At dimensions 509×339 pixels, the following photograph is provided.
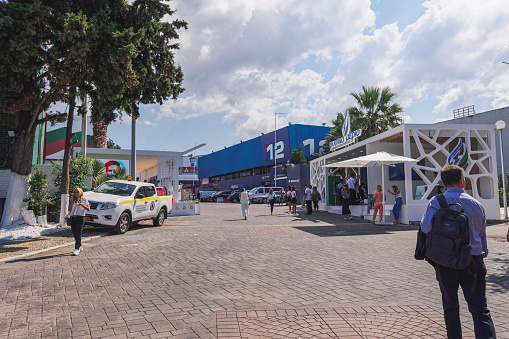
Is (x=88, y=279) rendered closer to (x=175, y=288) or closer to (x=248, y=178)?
(x=175, y=288)

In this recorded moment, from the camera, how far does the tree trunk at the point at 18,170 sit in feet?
40.5

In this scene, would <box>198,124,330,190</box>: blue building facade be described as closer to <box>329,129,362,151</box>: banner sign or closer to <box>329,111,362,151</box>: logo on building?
<box>329,111,362,151</box>: logo on building

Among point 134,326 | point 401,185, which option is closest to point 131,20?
point 134,326

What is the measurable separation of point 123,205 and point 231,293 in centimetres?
866

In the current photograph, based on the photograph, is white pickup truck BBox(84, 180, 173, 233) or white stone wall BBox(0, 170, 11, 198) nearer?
white pickup truck BBox(84, 180, 173, 233)

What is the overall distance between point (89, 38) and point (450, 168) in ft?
34.0

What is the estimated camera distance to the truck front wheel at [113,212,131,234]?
1285 centimetres

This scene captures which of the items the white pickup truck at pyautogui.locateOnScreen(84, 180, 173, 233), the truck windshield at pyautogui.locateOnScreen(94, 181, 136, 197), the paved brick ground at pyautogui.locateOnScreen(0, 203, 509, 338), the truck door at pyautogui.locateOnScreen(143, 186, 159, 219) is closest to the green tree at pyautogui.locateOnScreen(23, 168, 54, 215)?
the white pickup truck at pyautogui.locateOnScreen(84, 180, 173, 233)

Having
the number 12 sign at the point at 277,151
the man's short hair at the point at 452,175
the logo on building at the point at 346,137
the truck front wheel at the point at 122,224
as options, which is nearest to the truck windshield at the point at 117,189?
the truck front wheel at the point at 122,224

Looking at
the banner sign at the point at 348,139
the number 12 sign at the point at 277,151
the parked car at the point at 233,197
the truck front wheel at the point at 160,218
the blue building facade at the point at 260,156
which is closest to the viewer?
the truck front wheel at the point at 160,218

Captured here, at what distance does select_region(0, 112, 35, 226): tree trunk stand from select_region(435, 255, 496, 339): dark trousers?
42.6 feet

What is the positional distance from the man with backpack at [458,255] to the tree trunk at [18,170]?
12.8 m

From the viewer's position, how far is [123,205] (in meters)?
13.1

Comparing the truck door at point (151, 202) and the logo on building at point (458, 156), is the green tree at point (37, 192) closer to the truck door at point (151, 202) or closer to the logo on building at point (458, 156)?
the truck door at point (151, 202)
